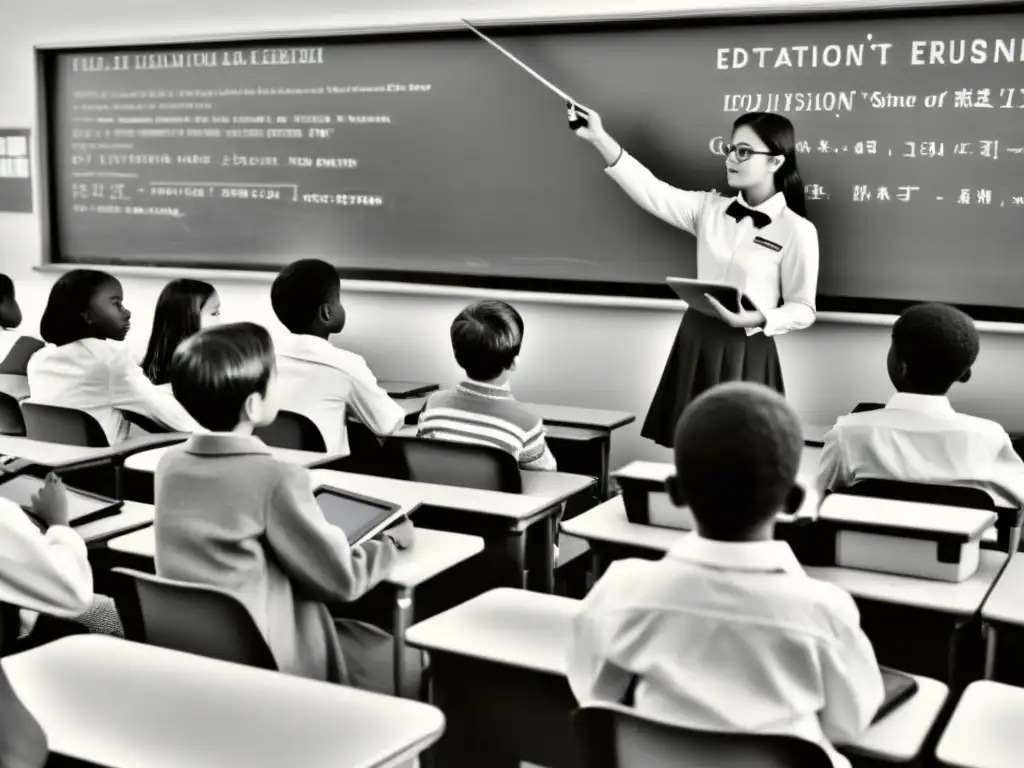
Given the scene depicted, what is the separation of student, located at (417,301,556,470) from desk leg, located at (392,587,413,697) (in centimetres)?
82

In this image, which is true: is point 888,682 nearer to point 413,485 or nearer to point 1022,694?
point 1022,694

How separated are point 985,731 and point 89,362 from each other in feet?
9.01

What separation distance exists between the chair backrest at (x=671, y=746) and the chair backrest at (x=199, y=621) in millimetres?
584

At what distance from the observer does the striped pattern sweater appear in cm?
275

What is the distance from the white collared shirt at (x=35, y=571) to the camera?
1.61 metres

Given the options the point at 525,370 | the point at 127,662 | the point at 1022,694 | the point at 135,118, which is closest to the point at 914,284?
the point at 525,370

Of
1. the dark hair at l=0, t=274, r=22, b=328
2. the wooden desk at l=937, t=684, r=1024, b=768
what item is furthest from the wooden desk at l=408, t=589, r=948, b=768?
the dark hair at l=0, t=274, r=22, b=328

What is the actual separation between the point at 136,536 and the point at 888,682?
1.41m

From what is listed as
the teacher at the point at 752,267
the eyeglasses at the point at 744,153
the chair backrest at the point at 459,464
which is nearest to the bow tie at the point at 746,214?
the teacher at the point at 752,267

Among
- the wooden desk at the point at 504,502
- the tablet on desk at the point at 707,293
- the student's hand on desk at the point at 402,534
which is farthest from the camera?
the tablet on desk at the point at 707,293

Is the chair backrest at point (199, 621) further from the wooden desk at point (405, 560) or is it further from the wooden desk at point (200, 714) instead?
the wooden desk at point (405, 560)

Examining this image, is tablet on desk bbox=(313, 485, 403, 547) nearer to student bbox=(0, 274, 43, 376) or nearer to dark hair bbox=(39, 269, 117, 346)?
dark hair bbox=(39, 269, 117, 346)

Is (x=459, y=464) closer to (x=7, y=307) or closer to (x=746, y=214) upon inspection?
(x=746, y=214)

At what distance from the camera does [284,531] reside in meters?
1.74
